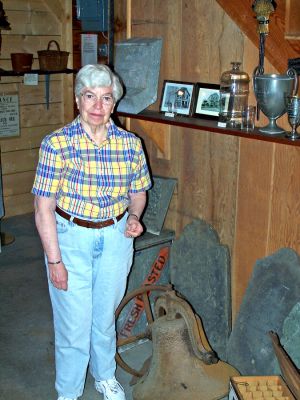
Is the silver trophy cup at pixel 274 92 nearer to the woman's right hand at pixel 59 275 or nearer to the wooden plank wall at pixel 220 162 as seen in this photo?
the wooden plank wall at pixel 220 162

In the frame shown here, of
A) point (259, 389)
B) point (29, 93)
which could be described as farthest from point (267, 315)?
point (29, 93)

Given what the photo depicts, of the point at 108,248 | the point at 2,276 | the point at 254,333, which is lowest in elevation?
the point at 2,276

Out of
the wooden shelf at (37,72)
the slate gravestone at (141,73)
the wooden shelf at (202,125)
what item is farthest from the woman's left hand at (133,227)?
the wooden shelf at (37,72)

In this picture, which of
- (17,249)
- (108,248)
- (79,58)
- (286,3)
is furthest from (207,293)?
(79,58)

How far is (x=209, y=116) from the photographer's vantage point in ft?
8.09

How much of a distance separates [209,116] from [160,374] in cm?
111

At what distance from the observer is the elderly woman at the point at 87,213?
6.40 feet

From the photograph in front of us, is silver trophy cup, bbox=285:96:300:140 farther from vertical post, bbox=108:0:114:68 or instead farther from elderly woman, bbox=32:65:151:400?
vertical post, bbox=108:0:114:68

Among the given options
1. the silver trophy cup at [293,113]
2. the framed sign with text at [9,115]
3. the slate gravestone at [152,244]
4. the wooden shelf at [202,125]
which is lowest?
the slate gravestone at [152,244]

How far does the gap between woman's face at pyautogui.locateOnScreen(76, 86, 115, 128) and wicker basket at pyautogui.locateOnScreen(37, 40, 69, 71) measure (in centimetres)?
267

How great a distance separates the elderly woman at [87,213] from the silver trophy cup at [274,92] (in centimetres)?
50

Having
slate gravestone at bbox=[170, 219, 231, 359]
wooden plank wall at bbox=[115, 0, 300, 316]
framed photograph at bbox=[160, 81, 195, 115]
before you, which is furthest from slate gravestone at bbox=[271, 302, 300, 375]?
framed photograph at bbox=[160, 81, 195, 115]

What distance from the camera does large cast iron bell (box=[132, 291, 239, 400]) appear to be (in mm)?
2186

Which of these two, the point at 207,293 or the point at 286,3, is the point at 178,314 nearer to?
the point at 207,293
